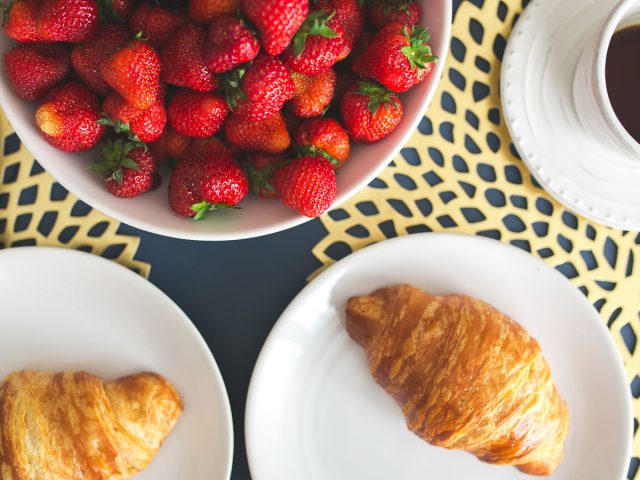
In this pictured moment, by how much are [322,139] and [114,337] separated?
1.69ft

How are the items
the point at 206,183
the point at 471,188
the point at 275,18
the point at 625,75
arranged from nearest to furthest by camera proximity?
the point at 275,18, the point at 206,183, the point at 625,75, the point at 471,188

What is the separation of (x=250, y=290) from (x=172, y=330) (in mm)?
145

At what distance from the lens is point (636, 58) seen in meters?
0.94

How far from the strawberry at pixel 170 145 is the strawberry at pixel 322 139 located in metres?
0.15

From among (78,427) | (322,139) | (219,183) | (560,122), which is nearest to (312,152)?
(322,139)

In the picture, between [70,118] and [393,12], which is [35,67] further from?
[393,12]

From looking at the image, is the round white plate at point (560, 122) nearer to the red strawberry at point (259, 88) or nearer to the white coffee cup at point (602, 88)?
the white coffee cup at point (602, 88)

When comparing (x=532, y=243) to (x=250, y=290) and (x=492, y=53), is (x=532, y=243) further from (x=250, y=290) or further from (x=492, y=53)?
(x=250, y=290)

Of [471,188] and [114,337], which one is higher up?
[471,188]

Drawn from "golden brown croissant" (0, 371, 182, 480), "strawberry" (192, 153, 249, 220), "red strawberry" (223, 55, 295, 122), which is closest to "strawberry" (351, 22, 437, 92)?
"red strawberry" (223, 55, 295, 122)

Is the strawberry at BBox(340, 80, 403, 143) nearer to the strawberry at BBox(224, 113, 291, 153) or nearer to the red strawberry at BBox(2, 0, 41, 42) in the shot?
the strawberry at BBox(224, 113, 291, 153)

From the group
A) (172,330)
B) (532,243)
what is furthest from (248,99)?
(532,243)

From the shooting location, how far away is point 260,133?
0.80m

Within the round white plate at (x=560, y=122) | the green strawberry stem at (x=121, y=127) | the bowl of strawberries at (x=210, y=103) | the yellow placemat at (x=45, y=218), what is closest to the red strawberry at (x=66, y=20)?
the bowl of strawberries at (x=210, y=103)
